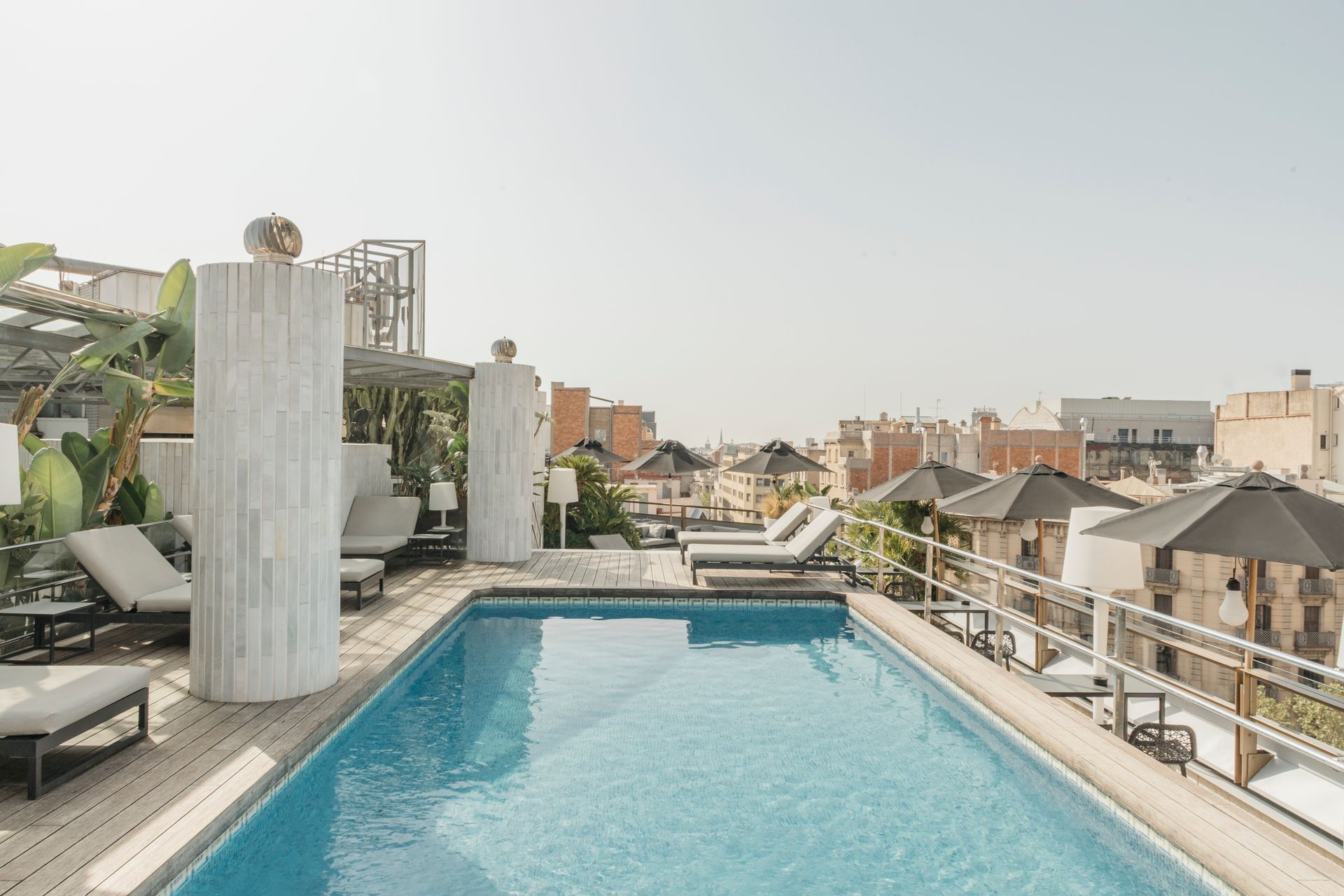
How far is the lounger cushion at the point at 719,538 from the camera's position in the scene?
1069cm

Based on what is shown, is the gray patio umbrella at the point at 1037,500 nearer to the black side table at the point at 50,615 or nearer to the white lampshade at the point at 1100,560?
the white lampshade at the point at 1100,560

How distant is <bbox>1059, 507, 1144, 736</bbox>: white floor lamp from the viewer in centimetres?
558

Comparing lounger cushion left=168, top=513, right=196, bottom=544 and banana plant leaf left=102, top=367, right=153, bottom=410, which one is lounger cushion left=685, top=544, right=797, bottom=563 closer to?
lounger cushion left=168, top=513, right=196, bottom=544

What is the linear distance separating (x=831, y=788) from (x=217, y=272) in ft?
15.0

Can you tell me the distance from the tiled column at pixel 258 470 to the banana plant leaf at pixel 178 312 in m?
3.29

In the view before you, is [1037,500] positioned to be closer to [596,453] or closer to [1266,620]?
[596,453]

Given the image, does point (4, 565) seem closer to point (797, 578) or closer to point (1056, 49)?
point (797, 578)

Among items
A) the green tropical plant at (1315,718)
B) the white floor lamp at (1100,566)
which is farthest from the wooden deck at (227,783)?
the green tropical plant at (1315,718)

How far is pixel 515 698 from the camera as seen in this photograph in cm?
605

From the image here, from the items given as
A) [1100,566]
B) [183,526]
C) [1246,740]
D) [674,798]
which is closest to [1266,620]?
[1100,566]

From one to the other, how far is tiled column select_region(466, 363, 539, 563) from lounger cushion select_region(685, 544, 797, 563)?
2.73 meters

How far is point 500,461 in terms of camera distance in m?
11.0

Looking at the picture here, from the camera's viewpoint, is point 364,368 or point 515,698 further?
point 364,368

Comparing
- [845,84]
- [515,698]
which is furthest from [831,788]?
[845,84]
